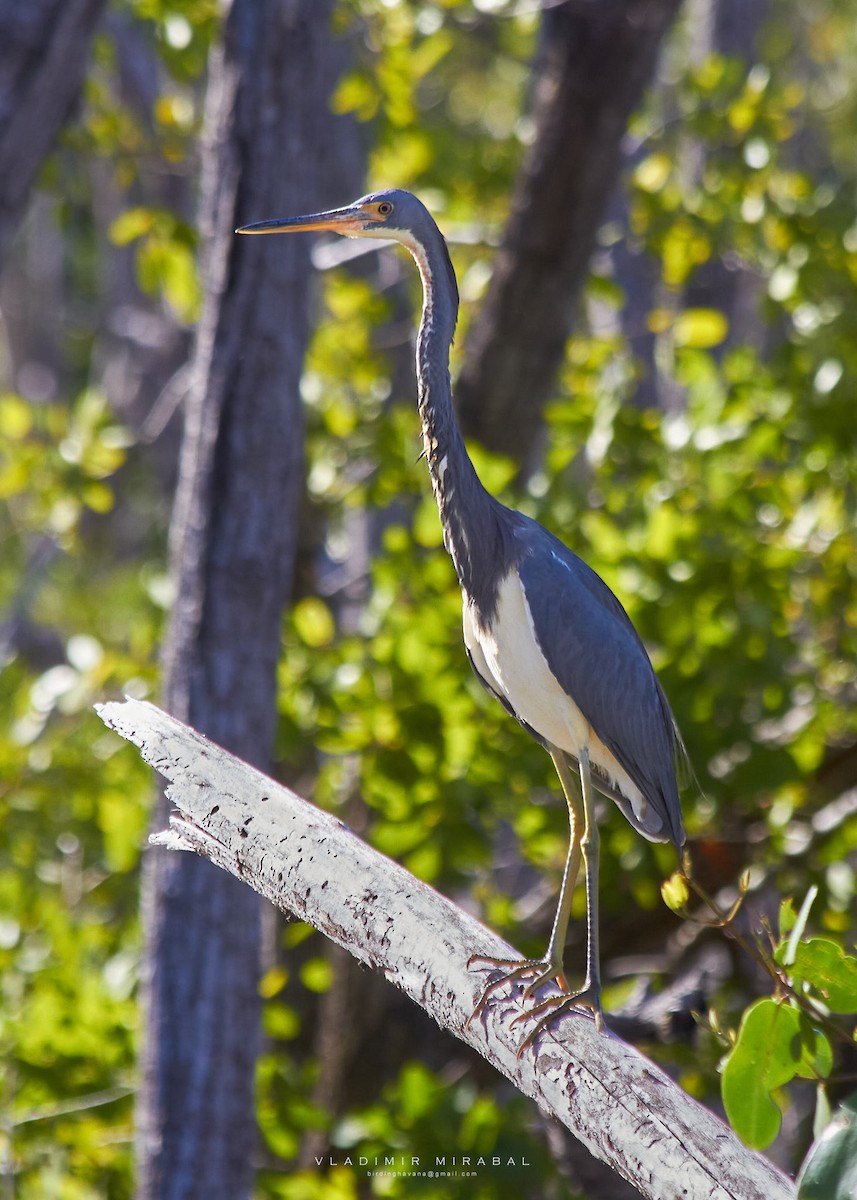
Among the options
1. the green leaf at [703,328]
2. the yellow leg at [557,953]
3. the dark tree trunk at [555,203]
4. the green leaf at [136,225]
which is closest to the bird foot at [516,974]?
the yellow leg at [557,953]

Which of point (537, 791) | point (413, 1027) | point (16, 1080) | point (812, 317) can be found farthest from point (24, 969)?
point (812, 317)

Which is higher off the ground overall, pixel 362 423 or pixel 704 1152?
pixel 704 1152

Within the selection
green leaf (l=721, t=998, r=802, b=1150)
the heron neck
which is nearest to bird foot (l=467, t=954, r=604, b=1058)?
green leaf (l=721, t=998, r=802, b=1150)

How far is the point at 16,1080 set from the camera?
3.22 m

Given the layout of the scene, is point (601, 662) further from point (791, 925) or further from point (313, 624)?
point (313, 624)

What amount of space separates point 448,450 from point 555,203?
139cm

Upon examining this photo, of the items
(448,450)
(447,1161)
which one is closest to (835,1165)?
(448,450)

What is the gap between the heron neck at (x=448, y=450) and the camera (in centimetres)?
233

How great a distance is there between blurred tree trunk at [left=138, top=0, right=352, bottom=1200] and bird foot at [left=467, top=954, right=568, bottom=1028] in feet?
2.64

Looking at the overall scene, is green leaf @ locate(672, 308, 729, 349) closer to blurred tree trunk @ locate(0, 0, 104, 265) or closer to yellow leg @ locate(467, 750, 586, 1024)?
yellow leg @ locate(467, 750, 586, 1024)

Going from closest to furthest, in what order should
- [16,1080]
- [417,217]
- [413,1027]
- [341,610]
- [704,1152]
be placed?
1. [704,1152]
2. [417,217]
3. [16,1080]
4. [413,1027]
5. [341,610]

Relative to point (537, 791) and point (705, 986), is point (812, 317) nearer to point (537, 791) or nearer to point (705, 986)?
point (537, 791)

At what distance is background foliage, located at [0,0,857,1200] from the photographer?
3156 millimetres

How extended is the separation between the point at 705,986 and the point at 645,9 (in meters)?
2.52
